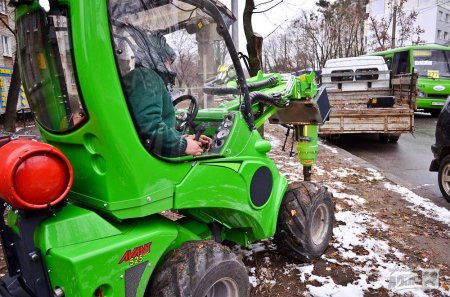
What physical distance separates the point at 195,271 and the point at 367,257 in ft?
7.02

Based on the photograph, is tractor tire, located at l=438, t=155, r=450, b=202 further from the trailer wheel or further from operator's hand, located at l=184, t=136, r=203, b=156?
the trailer wheel

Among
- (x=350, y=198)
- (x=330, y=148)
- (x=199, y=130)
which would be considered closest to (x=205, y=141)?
(x=199, y=130)

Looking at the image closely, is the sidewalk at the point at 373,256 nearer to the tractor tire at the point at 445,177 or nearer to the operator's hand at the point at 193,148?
the tractor tire at the point at 445,177

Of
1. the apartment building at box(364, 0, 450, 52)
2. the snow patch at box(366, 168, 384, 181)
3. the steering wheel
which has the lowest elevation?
the snow patch at box(366, 168, 384, 181)

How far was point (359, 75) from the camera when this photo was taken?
12820 mm

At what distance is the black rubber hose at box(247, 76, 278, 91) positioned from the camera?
11.6ft

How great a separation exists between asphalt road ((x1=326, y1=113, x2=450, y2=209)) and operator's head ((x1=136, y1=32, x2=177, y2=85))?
15.6ft

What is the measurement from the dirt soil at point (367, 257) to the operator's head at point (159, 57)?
6.18 ft

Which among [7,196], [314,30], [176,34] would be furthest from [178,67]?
[314,30]

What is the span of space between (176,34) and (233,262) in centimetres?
143

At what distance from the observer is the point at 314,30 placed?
29359 mm

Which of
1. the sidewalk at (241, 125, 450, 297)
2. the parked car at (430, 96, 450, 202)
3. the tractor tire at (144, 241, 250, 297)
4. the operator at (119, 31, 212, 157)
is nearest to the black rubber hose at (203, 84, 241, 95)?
the operator at (119, 31, 212, 157)

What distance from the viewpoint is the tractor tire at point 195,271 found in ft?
6.85

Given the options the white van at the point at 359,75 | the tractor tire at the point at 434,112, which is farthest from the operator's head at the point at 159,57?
the tractor tire at the point at 434,112
